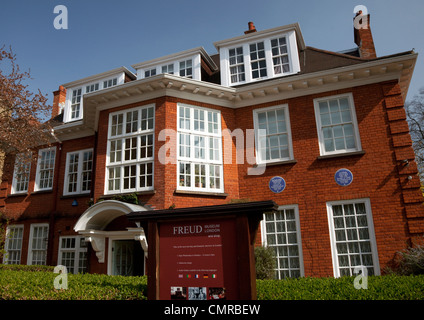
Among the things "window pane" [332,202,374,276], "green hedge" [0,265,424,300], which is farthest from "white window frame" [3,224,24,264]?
"window pane" [332,202,374,276]

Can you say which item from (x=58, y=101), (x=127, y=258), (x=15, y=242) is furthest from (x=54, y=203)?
(x=58, y=101)

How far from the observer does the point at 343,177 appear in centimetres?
1161

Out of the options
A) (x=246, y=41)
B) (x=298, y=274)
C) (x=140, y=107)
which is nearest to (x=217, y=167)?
(x=140, y=107)

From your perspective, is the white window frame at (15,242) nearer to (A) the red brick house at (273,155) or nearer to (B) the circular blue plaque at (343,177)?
(A) the red brick house at (273,155)

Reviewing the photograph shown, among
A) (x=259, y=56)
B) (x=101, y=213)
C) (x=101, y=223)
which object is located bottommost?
(x=101, y=223)

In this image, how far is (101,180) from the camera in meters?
13.1

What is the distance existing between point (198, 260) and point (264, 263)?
6.11 metres

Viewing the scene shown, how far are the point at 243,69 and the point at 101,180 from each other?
8.01m

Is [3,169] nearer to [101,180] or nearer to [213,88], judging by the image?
[101,180]

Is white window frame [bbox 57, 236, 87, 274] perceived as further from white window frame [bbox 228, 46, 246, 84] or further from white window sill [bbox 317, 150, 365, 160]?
white window sill [bbox 317, 150, 365, 160]

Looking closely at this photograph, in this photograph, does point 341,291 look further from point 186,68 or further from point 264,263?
point 186,68


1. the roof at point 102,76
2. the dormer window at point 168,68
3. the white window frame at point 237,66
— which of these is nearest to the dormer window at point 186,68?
the dormer window at point 168,68

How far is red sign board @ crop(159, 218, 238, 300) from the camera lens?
496cm

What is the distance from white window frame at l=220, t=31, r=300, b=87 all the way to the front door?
26.9ft
